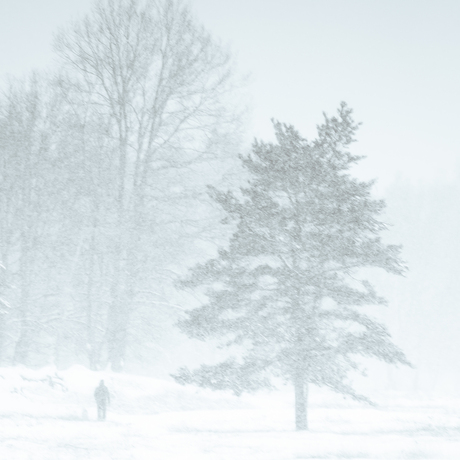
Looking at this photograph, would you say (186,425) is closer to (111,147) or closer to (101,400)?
(101,400)

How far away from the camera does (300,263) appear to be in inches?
625

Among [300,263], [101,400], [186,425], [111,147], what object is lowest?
[186,425]

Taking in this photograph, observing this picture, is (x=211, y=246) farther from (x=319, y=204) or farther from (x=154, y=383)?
(x=319, y=204)

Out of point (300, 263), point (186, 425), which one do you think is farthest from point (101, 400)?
point (300, 263)

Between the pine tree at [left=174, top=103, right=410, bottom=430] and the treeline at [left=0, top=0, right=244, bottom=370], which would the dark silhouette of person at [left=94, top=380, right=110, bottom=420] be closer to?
the pine tree at [left=174, top=103, right=410, bottom=430]

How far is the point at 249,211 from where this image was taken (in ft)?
50.7

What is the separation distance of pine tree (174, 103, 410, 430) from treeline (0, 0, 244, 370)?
8.25 metres

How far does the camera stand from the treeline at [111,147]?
75.7 ft

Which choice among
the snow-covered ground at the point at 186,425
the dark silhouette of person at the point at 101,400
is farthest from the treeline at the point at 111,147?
the dark silhouette of person at the point at 101,400

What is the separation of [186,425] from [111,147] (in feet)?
38.5

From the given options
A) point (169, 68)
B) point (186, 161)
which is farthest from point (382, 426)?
point (169, 68)

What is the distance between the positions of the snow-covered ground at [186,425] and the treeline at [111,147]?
3.25 m

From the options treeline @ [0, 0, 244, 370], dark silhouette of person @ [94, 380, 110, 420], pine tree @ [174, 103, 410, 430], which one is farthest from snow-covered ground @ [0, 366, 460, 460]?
treeline @ [0, 0, 244, 370]

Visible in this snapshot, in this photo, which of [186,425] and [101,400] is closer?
[186,425]
